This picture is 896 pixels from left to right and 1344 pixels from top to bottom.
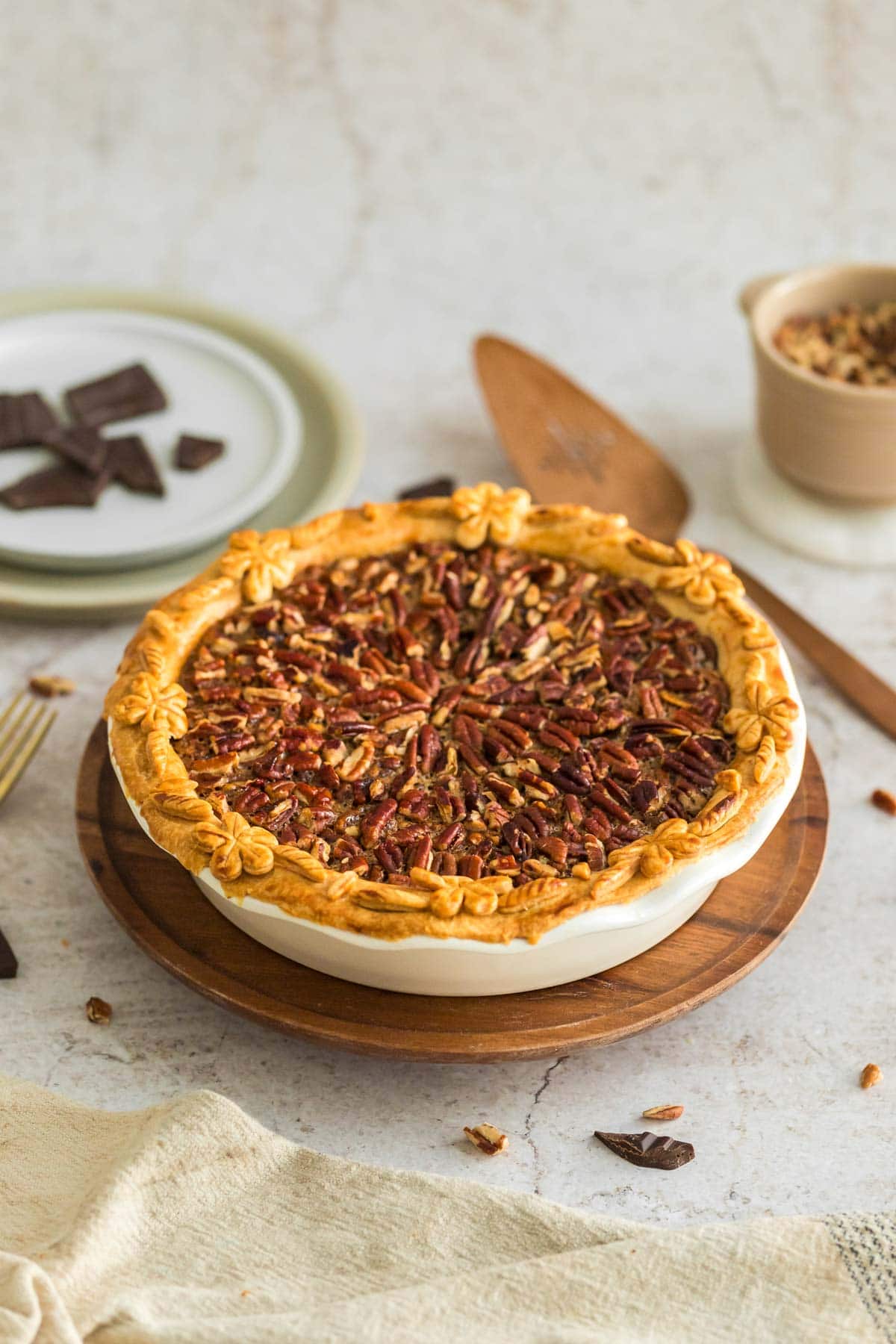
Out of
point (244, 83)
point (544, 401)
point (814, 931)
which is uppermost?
point (244, 83)

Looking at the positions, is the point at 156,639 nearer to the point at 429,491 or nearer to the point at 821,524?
the point at 429,491

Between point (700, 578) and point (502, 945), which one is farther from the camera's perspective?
point (700, 578)

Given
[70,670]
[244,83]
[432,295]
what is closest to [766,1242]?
[70,670]

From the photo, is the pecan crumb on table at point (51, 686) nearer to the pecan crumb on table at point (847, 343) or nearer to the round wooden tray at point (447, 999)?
the round wooden tray at point (447, 999)

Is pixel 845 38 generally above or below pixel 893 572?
above

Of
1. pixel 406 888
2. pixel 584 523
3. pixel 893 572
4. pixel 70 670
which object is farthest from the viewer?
pixel 893 572

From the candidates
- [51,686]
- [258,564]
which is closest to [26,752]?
[51,686]

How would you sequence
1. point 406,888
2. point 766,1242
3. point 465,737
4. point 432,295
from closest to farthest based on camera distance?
point 766,1242 < point 406,888 < point 465,737 < point 432,295

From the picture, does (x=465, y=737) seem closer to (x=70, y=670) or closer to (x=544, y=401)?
(x=70, y=670)

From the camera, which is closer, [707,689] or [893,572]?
[707,689]
